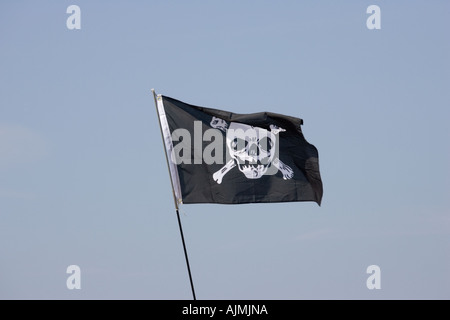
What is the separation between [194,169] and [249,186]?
2632 mm

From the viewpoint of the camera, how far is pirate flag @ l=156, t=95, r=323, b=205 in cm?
5953

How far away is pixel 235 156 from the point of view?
200 ft

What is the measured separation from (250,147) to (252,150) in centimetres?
19

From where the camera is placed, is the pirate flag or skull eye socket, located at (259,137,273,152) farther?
skull eye socket, located at (259,137,273,152)

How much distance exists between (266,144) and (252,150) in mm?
744

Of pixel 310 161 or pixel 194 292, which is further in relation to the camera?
pixel 310 161

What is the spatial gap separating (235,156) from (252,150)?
917 millimetres

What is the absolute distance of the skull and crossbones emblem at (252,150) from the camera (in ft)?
199

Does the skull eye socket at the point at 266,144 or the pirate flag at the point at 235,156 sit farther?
the skull eye socket at the point at 266,144

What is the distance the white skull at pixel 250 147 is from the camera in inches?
2392

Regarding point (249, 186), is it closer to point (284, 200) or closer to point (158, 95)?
point (284, 200)

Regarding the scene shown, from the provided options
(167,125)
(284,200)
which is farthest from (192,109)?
(284,200)

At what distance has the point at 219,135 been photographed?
200 feet

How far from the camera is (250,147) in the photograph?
61375 mm
